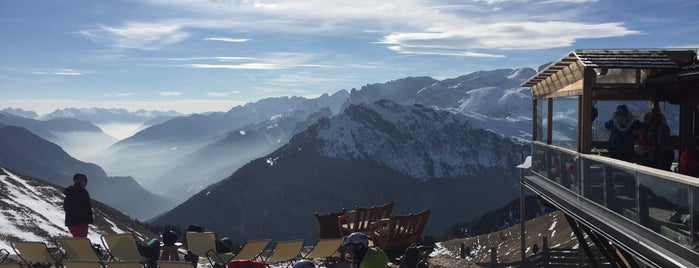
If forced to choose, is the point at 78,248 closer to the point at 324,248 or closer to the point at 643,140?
the point at 324,248

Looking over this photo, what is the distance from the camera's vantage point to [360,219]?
17.5 m

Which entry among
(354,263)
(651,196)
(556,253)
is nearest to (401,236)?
(354,263)

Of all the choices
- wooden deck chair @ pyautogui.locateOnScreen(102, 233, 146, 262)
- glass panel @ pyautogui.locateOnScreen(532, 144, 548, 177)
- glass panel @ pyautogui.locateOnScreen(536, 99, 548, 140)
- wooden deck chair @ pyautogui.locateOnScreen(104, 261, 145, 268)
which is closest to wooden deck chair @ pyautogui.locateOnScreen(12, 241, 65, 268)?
wooden deck chair @ pyautogui.locateOnScreen(102, 233, 146, 262)

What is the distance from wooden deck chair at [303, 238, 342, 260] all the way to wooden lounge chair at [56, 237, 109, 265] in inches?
175

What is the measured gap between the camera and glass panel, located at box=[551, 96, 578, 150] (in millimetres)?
15007

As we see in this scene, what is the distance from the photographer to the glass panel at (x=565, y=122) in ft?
49.2

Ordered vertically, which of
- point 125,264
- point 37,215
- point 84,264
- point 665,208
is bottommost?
point 37,215

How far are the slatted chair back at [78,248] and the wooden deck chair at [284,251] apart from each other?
3658mm

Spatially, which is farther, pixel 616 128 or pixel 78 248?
pixel 616 128

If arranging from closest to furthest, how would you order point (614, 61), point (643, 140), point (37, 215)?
1. point (614, 61)
2. point (643, 140)
3. point (37, 215)

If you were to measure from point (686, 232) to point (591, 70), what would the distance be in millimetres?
5879

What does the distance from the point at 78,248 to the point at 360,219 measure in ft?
23.7

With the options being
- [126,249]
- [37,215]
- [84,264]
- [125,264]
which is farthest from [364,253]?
[37,215]

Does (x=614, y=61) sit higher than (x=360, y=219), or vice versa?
(x=614, y=61)
